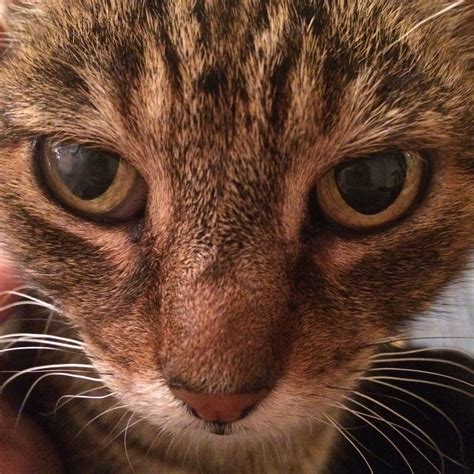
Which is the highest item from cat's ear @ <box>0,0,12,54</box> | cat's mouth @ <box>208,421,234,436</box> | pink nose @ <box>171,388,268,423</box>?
cat's ear @ <box>0,0,12,54</box>

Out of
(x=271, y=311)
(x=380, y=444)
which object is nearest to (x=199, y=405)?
(x=271, y=311)

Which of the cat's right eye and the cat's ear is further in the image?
the cat's ear

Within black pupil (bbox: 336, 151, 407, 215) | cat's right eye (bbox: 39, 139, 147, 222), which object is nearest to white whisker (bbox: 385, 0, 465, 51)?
black pupil (bbox: 336, 151, 407, 215)

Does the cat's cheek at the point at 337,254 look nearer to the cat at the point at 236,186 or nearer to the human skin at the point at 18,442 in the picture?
the cat at the point at 236,186

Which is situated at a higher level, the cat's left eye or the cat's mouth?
the cat's left eye

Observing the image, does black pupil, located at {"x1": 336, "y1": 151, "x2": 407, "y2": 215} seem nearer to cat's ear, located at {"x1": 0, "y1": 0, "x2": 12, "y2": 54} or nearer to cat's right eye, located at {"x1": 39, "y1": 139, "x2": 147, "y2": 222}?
cat's right eye, located at {"x1": 39, "y1": 139, "x2": 147, "y2": 222}

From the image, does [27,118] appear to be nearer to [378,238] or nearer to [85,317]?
[85,317]

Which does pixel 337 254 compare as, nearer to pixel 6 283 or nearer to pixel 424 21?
pixel 424 21
